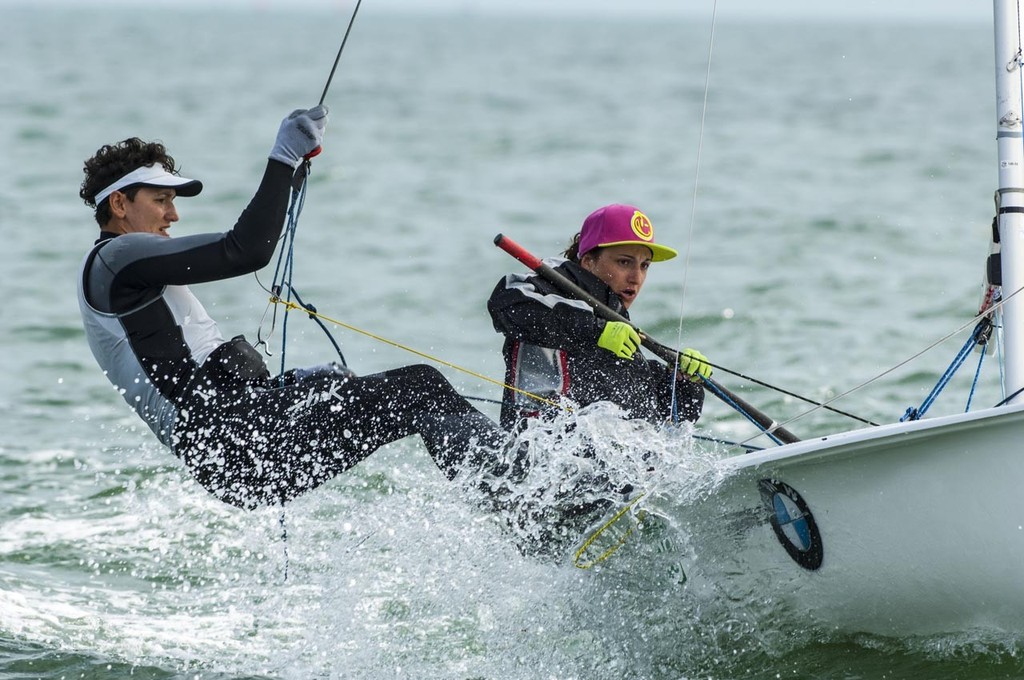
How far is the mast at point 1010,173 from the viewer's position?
336 cm

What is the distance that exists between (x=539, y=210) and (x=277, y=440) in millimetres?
9906

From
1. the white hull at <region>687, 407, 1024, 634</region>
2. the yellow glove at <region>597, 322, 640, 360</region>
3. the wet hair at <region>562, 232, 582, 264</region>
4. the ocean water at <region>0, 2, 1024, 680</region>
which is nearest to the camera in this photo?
the white hull at <region>687, 407, 1024, 634</region>

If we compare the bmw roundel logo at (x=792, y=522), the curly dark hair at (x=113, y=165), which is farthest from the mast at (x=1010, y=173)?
the curly dark hair at (x=113, y=165)

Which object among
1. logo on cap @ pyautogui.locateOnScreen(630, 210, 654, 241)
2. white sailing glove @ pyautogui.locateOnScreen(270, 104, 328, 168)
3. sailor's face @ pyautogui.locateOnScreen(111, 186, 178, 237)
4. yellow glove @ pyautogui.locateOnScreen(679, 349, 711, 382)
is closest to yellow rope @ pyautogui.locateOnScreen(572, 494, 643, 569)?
yellow glove @ pyautogui.locateOnScreen(679, 349, 711, 382)

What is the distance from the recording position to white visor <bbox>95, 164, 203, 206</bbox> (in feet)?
11.5

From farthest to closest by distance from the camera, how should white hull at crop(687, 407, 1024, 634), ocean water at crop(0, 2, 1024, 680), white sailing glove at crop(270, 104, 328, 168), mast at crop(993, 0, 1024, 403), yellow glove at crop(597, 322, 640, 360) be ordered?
1. ocean water at crop(0, 2, 1024, 680)
2. yellow glove at crop(597, 322, 640, 360)
3. mast at crop(993, 0, 1024, 403)
4. white sailing glove at crop(270, 104, 328, 168)
5. white hull at crop(687, 407, 1024, 634)

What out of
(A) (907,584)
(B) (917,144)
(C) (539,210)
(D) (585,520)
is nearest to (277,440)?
(D) (585,520)

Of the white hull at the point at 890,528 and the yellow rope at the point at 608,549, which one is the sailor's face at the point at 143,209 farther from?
the white hull at the point at 890,528

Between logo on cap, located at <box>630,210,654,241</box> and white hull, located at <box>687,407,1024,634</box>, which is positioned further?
logo on cap, located at <box>630,210,654,241</box>

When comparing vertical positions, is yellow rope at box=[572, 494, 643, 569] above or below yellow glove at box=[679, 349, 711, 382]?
below

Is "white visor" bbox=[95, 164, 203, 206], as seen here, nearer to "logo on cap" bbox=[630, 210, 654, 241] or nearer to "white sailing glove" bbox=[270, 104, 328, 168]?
"white sailing glove" bbox=[270, 104, 328, 168]

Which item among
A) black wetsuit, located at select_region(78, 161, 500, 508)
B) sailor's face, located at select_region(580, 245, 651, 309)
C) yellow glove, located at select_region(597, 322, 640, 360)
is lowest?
black wetsuit, located at select_region(78, 161, 500, 508)

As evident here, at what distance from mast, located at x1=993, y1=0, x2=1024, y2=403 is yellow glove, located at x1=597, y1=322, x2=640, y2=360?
93cm

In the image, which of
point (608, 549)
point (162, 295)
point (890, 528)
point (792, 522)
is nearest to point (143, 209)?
point (162, 295)
